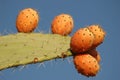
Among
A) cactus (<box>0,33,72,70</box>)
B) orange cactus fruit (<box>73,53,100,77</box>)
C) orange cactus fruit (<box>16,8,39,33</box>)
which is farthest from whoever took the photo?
orange cactus fruit (<box>16,8,39,33</box>)

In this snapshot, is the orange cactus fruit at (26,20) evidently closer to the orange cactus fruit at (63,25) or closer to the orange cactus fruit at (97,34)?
the orange cactus fruit at (63,25)

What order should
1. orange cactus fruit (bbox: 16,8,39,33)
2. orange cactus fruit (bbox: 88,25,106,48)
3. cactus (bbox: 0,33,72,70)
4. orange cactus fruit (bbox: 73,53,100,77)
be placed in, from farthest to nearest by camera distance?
orange cactus fruit (bbox: 16,8,39,33), orange cactus fruit (bbox: 88,25,106,48), orange cactus fruit (bbox: 73,53,100,77), cactus (bbox: 0,33,72,70)

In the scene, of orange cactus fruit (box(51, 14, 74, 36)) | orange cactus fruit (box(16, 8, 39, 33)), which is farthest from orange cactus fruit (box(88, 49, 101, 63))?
orange cactus fruit (box(16, 8, 39, 33))

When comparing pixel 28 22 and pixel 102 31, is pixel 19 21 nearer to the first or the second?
pixel 28 22

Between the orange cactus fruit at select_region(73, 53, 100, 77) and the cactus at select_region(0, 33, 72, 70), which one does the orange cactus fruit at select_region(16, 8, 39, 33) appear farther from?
the orange cactus fruit at select_region(73, 53, 100, 77)

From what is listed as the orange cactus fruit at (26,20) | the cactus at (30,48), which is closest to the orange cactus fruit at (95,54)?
the cactus at (30,48)

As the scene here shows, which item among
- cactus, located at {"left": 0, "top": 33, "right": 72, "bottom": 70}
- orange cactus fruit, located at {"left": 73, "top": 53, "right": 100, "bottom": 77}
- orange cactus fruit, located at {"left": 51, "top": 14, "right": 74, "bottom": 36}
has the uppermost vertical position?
orange cactus fruit, located at {"left": 51, "top": 14, "right": 74, "bottom": 36}

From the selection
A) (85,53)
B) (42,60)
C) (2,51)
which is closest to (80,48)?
(85,53)

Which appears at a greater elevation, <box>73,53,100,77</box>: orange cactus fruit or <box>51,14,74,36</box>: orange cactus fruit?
<box>51,14,74,36</box>: orange cactus fruit
